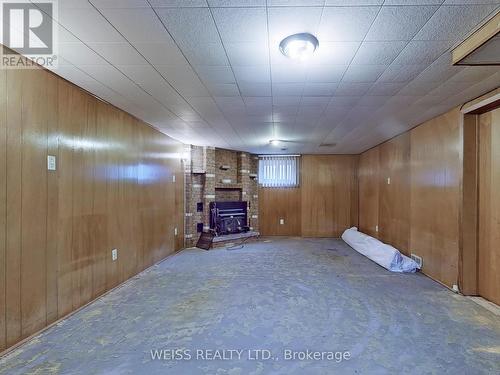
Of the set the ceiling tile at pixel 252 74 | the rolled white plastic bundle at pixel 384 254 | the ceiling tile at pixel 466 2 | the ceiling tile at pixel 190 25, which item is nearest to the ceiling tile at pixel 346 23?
the ceiling tile at pixel 466 2

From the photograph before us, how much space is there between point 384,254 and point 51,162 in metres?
4.76

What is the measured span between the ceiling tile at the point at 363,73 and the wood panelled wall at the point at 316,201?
16.1ft

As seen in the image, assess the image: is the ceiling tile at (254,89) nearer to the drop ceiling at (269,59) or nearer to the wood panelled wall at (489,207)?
the drop ceiling at (269,59)

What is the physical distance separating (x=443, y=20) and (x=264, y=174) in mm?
5869

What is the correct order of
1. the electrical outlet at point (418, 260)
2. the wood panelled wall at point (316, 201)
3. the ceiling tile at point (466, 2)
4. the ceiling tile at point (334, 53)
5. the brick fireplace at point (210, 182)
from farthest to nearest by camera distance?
the wood panelled wall at point (316, 201) → the brick fireplace at point (210, 182) → the electrical outlet at point (418, 260) → the ceiling tile at point (334, 53) → the ceiling tile at point (466, 2)

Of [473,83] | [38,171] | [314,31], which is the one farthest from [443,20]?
[38,171]

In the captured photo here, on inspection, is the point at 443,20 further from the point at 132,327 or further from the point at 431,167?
the point at 132,327

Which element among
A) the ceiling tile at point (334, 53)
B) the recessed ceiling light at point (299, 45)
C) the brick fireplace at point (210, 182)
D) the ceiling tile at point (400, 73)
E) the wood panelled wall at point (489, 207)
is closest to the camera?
the recessed ceiling light at point (299, 45)

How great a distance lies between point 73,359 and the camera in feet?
6.33

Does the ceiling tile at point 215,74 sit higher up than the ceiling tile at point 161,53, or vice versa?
the ceiling tile at point 161,53

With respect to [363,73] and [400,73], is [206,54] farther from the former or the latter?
[400,73]

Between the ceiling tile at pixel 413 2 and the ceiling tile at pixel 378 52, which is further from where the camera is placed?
the ceiling tile at pixel 378 52

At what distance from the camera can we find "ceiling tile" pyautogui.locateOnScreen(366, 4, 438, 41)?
1.56 metres

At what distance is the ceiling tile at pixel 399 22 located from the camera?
1561mm
